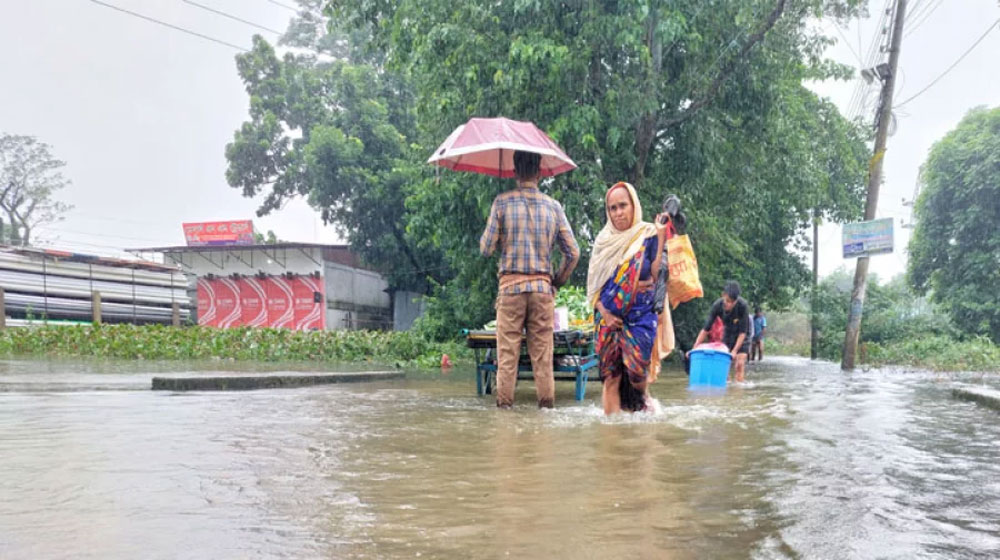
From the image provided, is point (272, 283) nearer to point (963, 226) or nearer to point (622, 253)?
point (963, 226)

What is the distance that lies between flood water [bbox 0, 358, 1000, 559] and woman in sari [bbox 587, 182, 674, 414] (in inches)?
11.8

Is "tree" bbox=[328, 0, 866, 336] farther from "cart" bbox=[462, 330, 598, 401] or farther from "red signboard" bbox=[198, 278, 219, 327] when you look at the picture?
"red signboard" bbox=[198, 278, 219, 327]

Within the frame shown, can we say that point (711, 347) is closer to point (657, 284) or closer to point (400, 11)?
point (657, 284)

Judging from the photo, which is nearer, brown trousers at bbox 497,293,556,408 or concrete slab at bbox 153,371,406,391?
brown trousers at bbox 497,293,556,408

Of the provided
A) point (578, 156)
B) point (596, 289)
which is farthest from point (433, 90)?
point (596, 289)

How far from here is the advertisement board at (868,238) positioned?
13703 mm

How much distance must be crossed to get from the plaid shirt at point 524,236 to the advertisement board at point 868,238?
10.4 metres

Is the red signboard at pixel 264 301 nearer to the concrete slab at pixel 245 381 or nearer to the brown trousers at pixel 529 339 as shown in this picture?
the concrete slab at pixel 245 381

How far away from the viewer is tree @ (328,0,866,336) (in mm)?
11320

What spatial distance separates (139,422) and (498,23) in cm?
923

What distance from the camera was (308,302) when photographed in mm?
31000

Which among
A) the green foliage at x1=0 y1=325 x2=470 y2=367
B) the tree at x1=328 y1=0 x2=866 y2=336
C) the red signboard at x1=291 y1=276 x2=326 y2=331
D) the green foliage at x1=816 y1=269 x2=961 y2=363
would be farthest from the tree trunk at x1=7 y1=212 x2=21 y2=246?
the green foliage at x1=816 y1=269 x2=961 y2=363

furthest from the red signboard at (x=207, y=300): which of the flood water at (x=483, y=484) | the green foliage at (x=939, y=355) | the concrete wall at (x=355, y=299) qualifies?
the flood water at (x=483, y=484)

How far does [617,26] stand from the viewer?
10.8m
